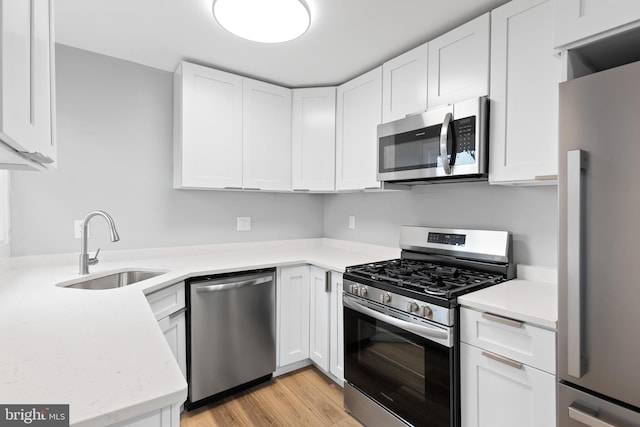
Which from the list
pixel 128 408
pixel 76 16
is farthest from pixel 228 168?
pixel 128 408

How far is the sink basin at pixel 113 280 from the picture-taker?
1767mm

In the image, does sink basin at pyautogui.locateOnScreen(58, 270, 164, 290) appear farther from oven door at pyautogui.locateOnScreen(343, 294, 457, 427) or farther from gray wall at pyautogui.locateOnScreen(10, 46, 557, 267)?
oven door at pyautogui.locateOnScreen(343, 294, 457, 427)

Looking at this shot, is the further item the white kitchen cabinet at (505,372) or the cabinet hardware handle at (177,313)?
the cabinet hardware handle at (177,313)

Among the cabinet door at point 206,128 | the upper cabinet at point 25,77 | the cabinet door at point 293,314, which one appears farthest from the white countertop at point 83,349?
the cabinet door at point 206,128

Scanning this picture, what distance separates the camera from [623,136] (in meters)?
0.93

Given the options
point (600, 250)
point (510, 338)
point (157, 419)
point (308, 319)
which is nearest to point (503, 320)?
point (510, 338)

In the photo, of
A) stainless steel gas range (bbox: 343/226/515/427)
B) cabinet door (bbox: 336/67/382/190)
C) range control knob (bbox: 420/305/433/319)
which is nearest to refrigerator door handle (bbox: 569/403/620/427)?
stainless steel gas range (bbox: 343/226/515/427)

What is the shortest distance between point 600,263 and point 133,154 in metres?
2.72

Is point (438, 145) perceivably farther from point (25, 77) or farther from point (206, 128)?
point (25, 77)

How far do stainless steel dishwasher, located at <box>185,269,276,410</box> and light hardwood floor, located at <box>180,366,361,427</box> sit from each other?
78 millimetres

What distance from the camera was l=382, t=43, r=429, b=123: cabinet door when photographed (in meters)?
1.94

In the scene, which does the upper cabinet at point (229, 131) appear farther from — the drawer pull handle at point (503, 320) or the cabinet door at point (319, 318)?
the drawer pull handle at point (503, 320)

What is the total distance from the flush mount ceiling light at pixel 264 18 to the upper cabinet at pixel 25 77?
29.2 inches

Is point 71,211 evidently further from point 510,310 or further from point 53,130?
point 510,310
